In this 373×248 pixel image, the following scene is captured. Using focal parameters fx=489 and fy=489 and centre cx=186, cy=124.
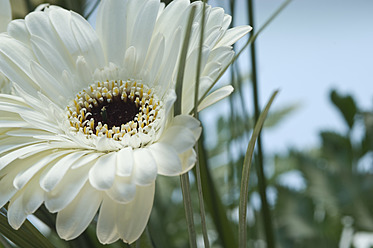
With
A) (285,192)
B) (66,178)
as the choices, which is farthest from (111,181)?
(285,192)

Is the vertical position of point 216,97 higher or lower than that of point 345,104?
higher

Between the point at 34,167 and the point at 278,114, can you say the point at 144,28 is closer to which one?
the point at 34,167

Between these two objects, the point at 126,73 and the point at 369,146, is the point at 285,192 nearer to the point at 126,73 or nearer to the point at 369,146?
the point at 369,146

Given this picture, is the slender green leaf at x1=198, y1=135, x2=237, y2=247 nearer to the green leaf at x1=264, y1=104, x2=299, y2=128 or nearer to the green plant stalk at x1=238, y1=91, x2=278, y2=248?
the green plant stalk at x1=238, y1=91, x2=278, y2=248

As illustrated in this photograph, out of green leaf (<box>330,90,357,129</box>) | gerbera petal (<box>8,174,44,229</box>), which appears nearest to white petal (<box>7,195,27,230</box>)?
gerbera petal (<box>8,174,44,229</box>)

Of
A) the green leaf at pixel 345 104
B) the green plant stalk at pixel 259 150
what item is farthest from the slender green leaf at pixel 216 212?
the green leaf at pixel 345 104

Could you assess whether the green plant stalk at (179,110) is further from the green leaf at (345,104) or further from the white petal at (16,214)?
the green leaf at (345,104)

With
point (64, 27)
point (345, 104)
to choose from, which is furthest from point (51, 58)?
point (345, 104)
